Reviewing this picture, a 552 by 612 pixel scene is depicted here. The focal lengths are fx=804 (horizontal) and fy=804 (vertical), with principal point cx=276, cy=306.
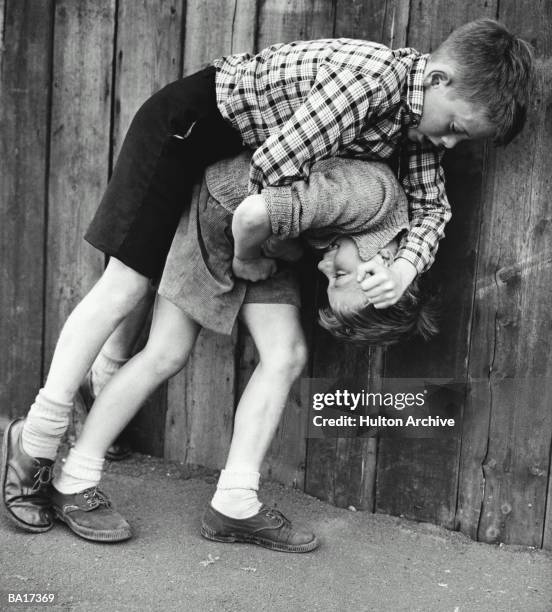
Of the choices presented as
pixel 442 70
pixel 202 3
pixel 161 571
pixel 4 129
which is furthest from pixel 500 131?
pixel 4 129

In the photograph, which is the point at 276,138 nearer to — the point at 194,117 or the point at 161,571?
the point at 194,117

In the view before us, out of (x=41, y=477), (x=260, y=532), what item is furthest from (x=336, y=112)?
(x=41, y=477)

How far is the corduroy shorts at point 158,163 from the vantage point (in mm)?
2359

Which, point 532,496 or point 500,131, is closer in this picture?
point 500,131

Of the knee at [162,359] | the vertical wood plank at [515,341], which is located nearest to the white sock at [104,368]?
the knee at [162,359]

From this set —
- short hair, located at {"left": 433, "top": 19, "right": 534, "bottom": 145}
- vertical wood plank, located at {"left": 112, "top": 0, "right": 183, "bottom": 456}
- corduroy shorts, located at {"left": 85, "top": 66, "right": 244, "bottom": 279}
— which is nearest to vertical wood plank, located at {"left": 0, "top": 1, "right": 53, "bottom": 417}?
vertical wood plank, located at {"left": 112, "top": 0, "right": 183, "bottom": 456}

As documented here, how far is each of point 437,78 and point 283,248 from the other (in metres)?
0.64

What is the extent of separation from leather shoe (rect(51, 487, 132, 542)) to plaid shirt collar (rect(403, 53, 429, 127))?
1451 millimetres

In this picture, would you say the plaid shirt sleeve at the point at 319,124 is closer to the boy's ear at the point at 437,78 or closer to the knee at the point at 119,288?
the boy's ear at the point at 437,78

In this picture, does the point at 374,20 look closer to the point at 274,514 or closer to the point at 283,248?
the point at 283,248

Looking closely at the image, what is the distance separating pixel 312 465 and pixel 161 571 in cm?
74

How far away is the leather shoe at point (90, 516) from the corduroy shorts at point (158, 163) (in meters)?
0.71

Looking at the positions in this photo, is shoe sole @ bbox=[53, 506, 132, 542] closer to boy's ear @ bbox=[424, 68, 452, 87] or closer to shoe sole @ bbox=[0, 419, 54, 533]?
shoe sole @ bbox=[0, 419, 54, 533]

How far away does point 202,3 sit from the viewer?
8.89 ft
